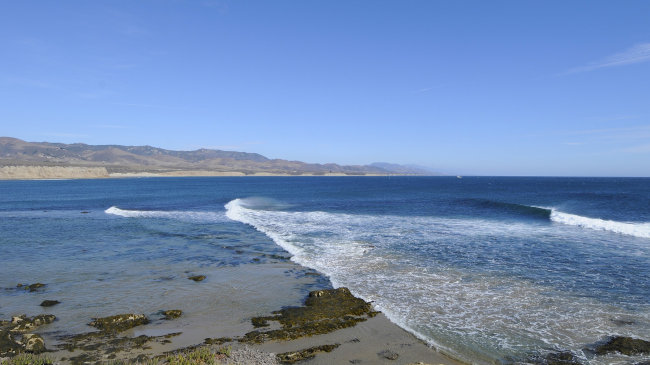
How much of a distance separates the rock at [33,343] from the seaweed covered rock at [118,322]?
122cm

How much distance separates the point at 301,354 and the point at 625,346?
7.22 metres

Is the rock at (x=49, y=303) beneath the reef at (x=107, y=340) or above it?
beneath

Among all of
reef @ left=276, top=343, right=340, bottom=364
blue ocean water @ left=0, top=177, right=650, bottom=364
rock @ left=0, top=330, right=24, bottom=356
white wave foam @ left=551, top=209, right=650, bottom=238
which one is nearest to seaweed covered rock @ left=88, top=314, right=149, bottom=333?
blue ocean water @ left=0, top=177, right=650, bottom=364

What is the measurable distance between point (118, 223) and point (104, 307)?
20.0 m

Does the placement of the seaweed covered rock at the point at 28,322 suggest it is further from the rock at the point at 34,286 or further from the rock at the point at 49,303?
the rock at the point at 34,286

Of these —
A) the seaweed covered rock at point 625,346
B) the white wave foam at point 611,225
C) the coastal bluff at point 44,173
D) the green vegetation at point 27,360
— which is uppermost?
the white wave foam at point 611,225

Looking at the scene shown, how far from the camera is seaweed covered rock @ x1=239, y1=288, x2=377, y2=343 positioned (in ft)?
28.4

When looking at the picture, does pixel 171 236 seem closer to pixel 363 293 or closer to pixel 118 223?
pixel 118 223

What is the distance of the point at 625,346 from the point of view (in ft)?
25.9

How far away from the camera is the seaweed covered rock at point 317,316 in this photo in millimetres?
8648

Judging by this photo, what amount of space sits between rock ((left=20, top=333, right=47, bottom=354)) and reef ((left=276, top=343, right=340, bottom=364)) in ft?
17.2

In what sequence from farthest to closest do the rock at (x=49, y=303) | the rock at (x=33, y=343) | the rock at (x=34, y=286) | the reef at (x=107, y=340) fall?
the rock at (x=34, y=286) → the rock at (x=49, y=303) → the rock at (x=33, y=343) → the reef at (x=107, y=340)

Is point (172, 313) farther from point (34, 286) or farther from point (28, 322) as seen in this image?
point (34, 286)

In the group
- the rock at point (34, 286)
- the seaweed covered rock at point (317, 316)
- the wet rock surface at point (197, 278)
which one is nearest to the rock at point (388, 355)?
the seaweed covered rock at point (317, 316)
